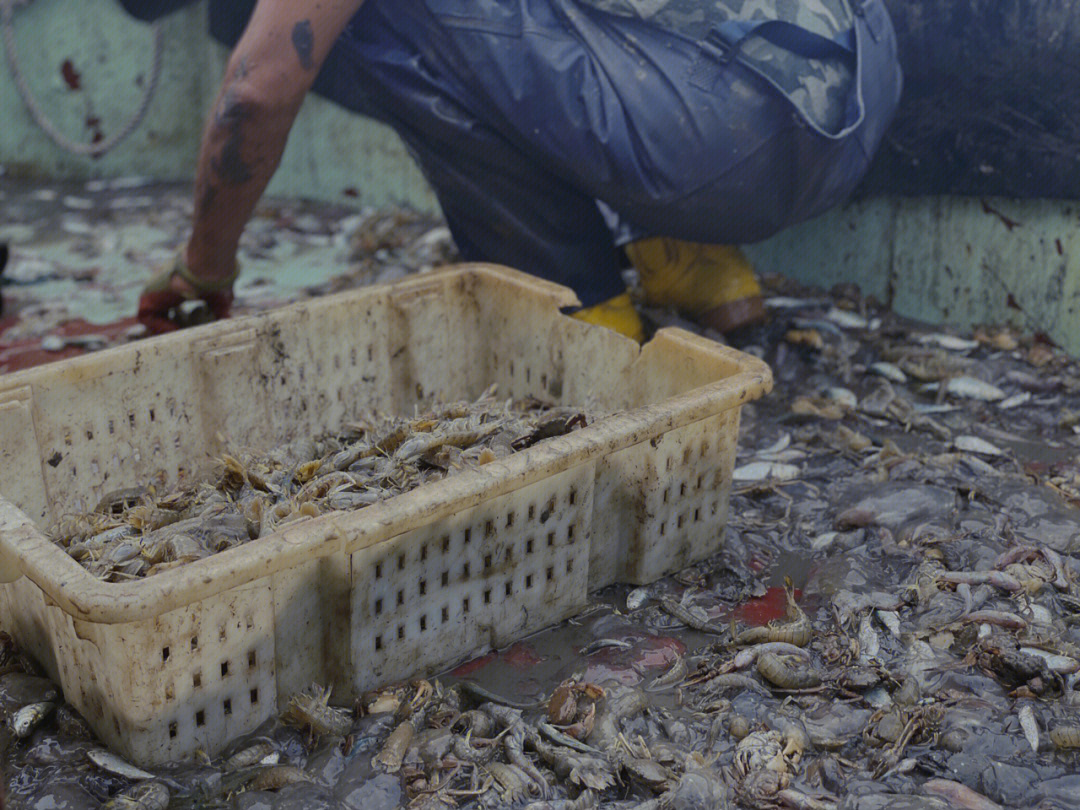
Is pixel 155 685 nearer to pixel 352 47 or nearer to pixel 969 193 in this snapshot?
pixel 352 47

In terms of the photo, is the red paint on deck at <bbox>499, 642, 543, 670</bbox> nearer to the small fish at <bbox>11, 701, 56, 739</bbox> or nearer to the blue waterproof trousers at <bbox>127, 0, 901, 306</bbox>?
the small fish at <bbox>11, 701, 56, 739</bbox>

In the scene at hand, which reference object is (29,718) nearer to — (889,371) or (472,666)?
(472,666)

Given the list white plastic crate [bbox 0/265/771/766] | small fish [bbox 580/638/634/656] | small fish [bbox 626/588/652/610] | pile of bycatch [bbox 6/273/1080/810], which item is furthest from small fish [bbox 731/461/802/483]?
small fish [bbox 580/638/634/656]

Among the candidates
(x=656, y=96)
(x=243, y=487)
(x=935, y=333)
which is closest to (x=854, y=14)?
(x=656, y=96)

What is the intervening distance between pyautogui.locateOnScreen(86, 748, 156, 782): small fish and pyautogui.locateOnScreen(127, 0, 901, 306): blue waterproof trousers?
6.42 ft

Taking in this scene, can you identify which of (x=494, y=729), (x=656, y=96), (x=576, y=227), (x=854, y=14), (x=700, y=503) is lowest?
(x=494, y=729)

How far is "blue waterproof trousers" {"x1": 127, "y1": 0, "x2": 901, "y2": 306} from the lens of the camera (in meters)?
3.14

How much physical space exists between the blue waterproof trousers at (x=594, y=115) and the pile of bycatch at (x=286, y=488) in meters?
0.83

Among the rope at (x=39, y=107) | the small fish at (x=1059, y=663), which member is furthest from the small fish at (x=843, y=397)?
the rope at (x=39, y=107)

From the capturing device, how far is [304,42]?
10.2 feet

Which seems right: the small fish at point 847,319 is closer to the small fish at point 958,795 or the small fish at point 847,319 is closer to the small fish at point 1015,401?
the small fish at point 1015,401

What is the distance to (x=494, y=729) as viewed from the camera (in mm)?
2213

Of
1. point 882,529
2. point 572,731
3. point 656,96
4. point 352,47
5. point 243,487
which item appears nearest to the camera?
point 572,731

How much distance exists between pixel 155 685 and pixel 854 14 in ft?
8.50
